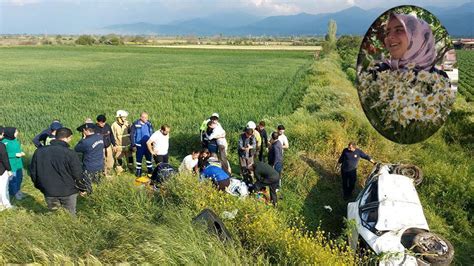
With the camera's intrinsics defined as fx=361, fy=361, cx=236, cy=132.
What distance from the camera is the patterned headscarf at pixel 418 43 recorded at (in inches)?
120

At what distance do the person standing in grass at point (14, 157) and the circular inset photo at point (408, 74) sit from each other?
7348 mm

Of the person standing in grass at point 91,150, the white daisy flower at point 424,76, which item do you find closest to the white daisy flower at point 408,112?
the white daisy flower at point 424,76

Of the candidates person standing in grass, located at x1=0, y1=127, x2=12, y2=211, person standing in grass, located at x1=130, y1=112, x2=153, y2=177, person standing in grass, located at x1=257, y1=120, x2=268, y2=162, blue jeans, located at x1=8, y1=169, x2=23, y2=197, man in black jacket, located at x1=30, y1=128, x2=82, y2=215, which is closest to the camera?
man in black jacket, located at x1=30, y1=128, x2=82, y2=215

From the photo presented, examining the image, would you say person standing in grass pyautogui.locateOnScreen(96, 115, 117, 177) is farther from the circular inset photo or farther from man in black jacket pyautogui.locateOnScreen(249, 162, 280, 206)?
the circular inset photo

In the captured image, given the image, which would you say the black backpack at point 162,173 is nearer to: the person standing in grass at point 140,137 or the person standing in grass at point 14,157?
the person standing in grass at point 140,137

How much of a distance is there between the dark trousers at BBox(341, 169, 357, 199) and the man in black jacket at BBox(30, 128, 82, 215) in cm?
561

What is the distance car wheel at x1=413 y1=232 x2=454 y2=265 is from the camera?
15.5 ft

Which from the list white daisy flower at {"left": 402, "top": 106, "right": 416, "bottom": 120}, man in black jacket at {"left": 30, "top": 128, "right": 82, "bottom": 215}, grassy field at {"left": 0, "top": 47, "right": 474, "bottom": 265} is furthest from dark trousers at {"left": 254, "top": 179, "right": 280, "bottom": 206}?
white daisy flower at {"left": 402, "top": 106, "right": 416, "bottom": 120}

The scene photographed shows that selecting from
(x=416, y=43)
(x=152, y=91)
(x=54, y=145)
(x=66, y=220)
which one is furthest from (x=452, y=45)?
(x=152, y=91)

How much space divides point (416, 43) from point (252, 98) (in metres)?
17.4

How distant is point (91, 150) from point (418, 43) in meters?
6.31

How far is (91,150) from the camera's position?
290 inches

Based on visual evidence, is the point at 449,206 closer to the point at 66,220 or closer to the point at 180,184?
the point at 180,184

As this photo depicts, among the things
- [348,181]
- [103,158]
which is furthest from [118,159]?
[348,181]
